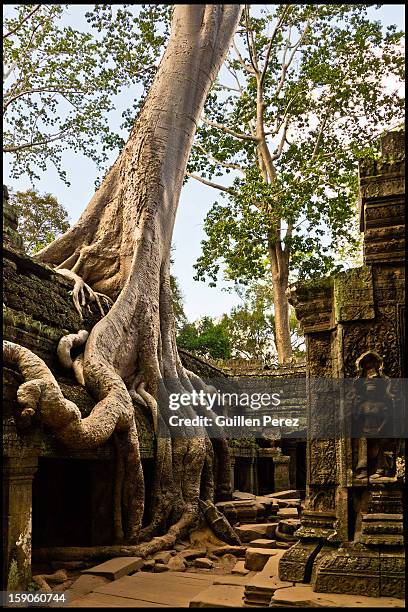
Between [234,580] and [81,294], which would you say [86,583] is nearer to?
[234,580]

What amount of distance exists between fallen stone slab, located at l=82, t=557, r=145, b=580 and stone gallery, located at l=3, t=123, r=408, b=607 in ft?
0.04

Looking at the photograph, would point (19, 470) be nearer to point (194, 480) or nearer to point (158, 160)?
point (194, 480)

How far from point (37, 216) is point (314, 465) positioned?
1705 centimetres

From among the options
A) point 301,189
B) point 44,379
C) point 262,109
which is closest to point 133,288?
point 44,379

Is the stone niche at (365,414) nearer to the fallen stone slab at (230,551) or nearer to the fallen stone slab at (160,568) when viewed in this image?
the fallen stone slab at (160,568)

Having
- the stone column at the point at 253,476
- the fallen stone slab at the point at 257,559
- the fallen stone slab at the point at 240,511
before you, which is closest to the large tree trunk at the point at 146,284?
the fallen stone slab at the point at 240,511

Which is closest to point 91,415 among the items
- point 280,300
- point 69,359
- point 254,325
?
point 69,359

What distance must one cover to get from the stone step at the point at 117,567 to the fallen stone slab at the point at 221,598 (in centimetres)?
102

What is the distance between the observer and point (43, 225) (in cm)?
1952

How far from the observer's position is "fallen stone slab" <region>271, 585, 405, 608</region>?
123 inches

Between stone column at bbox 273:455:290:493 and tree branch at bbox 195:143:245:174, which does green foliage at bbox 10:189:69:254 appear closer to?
tree branch at bbox 195:143:245:174

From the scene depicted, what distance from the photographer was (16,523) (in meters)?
3.85

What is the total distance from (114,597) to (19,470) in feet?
3.47

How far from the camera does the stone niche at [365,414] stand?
347 cm
